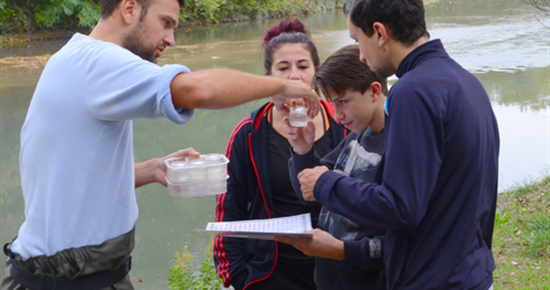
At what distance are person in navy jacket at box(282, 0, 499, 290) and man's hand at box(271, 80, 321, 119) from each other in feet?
1.31

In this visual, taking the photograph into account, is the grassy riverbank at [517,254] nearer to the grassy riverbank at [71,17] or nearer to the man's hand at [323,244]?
the man's hand at [323,244]

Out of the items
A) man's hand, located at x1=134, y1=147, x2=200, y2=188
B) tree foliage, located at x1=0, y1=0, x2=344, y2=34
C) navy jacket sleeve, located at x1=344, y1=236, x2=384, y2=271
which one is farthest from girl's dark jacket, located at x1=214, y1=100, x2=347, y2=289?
tree foliage, located at x1=0, y1=0, x2=344, y2=34

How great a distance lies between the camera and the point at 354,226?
2.11 m

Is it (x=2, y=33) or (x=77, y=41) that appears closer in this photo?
(x=77, y=41)

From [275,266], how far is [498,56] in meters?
12.4

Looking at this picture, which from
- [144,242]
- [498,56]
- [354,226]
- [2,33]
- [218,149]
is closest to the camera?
→ [354,226]

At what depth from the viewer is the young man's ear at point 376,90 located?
217 centimetres

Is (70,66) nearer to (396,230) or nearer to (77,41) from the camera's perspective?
(77,41)

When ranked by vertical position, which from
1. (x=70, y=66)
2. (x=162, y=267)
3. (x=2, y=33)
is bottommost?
(x=162, y=267)

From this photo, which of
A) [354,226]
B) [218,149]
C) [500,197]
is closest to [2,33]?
[218,149]

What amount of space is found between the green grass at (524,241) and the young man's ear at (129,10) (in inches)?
129

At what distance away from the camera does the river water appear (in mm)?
5750

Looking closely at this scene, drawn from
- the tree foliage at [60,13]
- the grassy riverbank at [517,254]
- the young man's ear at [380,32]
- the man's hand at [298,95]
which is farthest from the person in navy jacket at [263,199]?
the tree foliage at [60,13]

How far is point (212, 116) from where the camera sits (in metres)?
8.81
